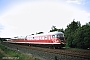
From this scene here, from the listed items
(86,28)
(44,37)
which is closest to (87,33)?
(86,28)

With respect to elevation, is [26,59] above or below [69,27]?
below

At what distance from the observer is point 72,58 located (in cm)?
1638

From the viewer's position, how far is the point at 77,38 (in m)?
37.6

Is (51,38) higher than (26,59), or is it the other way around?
(51,38)

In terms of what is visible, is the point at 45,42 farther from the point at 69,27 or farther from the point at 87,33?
the point at 69,27

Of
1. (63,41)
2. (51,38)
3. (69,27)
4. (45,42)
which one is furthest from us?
(69,27)

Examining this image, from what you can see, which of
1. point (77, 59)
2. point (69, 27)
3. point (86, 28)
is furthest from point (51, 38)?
point (69, 27)

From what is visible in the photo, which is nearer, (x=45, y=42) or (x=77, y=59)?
(x=77, y=59)

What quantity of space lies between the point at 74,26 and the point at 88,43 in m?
20.6

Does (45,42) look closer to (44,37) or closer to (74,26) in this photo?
(44,37)

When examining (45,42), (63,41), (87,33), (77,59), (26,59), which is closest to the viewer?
(77,59)

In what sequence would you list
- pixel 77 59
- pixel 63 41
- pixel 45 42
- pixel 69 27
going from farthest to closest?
pixel 69 27 → pixel 45 42 → pixel 63 41 → pixel 77 59

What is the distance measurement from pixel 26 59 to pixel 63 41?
12100mm

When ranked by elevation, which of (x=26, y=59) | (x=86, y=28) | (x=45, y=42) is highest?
(x=86, y=28)
